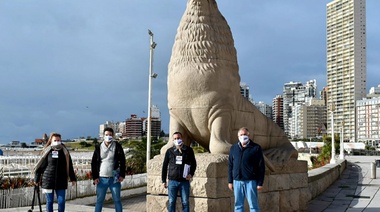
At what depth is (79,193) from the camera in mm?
12617

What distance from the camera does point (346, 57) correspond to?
320 feet

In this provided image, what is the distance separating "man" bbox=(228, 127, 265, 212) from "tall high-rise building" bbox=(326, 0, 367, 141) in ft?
306

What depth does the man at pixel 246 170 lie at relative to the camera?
5.27 meters

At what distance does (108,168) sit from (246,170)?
6.46ft

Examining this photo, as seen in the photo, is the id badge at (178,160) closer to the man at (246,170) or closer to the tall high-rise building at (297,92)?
the man at (246,170)

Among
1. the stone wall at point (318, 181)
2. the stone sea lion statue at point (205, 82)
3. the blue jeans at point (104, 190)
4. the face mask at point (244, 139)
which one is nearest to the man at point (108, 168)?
the blue jeans at point (104, 190)

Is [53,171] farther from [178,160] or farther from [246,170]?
[246,170]

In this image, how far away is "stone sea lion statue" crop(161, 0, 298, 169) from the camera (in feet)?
21.0

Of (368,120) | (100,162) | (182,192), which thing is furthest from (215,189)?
(368,120)

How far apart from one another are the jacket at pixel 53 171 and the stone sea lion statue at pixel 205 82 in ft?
5.07

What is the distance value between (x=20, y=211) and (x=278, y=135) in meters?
5.09

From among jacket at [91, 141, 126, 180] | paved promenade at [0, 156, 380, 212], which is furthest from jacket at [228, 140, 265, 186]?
paved promenade at [0, 156, 380, 212]

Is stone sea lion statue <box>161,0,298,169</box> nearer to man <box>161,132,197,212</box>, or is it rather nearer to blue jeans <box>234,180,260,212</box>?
man <box>161,132,197,212</box>

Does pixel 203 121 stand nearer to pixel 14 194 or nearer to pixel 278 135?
pixel 278 135
